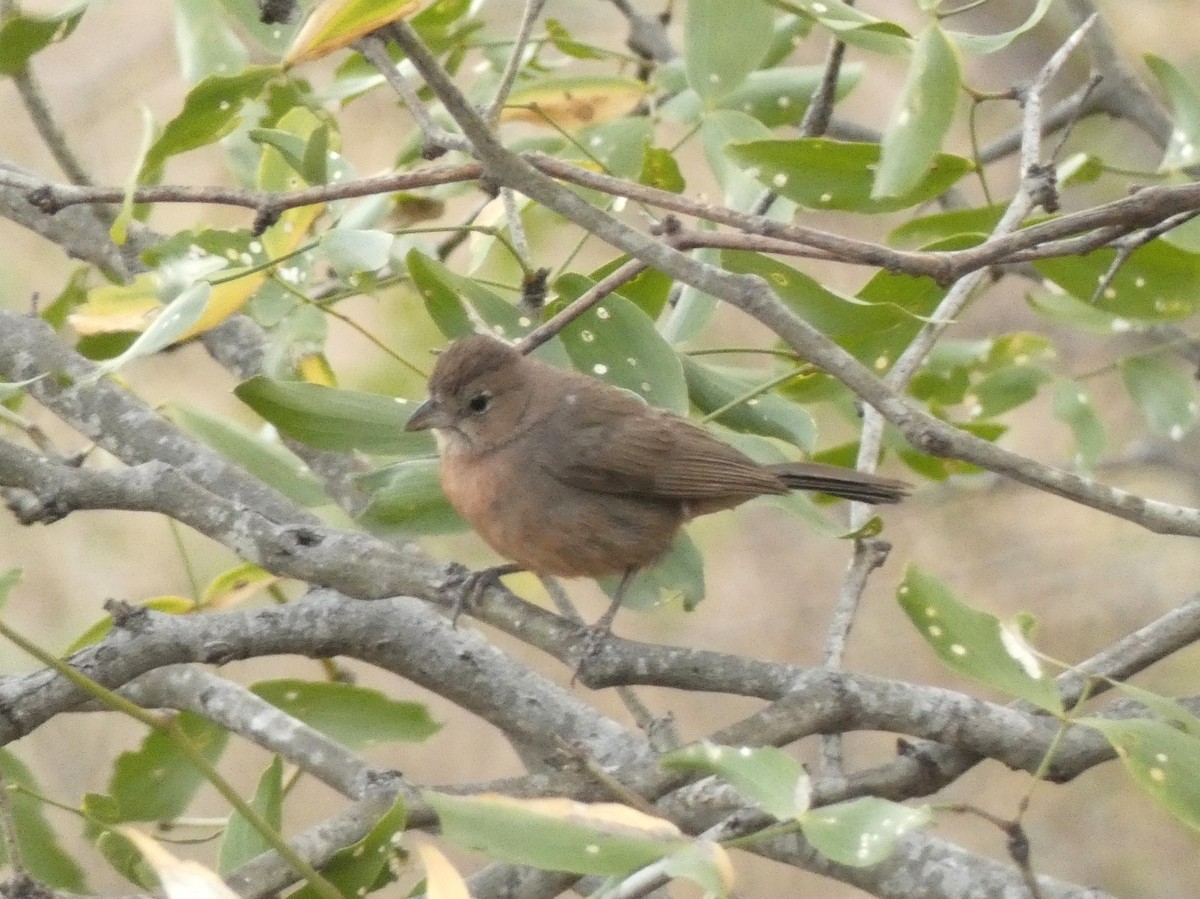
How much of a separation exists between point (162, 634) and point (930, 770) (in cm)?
133

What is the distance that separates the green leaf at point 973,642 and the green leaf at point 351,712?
3.76ft

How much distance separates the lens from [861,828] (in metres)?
1.82

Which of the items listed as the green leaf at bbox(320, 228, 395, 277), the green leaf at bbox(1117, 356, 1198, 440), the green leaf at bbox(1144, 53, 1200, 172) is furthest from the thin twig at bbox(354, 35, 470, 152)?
the green leaf at bbox(1117, 356, 1198, 440)

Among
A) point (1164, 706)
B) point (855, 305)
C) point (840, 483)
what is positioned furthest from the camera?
point (840, 483)

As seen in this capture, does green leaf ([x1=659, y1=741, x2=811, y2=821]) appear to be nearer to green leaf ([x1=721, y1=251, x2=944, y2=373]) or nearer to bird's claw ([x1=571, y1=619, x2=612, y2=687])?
bird's claw ([x1=571, y1=619, x2=612, y2=687])

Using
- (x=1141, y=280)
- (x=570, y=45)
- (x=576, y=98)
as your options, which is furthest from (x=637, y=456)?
(x=1141, y=280)

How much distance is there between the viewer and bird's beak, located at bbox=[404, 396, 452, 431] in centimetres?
331

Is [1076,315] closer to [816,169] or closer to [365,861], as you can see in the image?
[816,169]

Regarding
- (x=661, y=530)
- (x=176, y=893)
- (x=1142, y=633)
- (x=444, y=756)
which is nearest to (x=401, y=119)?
(x=444, y=756)

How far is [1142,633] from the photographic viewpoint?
2.79m

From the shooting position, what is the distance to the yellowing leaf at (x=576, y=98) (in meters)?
3.74

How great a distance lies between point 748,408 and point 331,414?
836 millimetres

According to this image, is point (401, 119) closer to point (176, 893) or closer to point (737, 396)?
point (737, 396)

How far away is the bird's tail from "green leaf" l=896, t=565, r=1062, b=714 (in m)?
1.02
